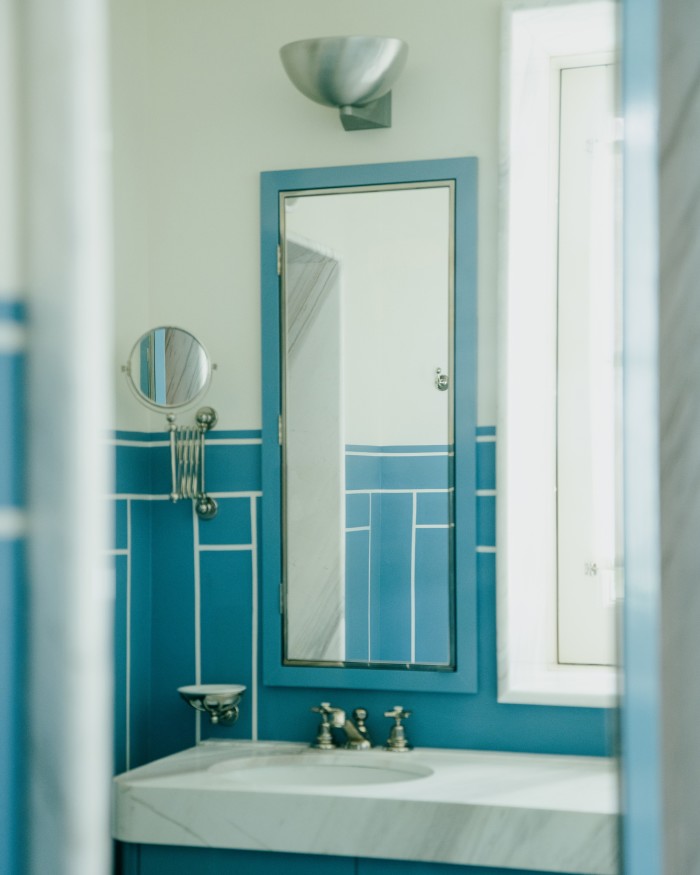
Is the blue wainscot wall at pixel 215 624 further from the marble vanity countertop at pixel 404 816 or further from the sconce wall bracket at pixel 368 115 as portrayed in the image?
the sconce wall bracket at pixel 368 115

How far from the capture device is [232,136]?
2400 mm

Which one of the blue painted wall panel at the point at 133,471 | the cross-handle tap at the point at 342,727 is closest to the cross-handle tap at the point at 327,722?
the cross-handle tap at the point at 342,727

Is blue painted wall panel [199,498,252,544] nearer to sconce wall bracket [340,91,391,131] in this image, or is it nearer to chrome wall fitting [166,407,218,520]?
chrome wall fitting [166,407,218,520]

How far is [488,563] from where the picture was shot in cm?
222

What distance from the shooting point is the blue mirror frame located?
222 cm

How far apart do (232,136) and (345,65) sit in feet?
1.15

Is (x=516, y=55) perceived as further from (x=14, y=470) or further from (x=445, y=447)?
(x=14, y=470)

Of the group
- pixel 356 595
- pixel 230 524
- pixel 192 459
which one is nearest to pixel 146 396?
pixel 192 459

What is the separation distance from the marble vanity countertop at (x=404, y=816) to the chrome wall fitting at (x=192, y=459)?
55 centimetres

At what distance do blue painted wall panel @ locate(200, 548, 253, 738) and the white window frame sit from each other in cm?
52

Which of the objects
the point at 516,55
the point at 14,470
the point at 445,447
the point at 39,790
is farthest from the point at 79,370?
the point at 516,55

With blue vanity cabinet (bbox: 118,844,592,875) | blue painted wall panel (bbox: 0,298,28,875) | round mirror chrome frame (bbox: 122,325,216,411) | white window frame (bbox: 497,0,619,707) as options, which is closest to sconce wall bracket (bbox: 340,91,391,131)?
white window frame (bbox: 497,0,619,707)

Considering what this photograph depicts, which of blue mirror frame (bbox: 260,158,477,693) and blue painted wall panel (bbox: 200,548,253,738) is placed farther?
blue painted wall panel (bbox: 200,548,253,738)

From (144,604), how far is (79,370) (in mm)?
2014
